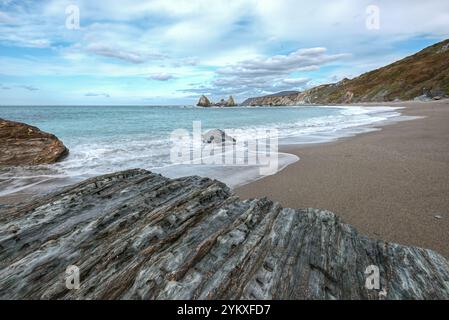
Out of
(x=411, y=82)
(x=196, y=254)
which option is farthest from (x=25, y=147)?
(x=411, y=82)

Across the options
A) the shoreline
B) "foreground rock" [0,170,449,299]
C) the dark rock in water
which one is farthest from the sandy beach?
the dark rock in water

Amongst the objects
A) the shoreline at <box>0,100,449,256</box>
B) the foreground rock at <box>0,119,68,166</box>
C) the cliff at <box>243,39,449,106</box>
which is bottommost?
the shoreline at <box>0,100,449,256</box>

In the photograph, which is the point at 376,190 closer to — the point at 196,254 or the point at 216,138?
the point at 196,254

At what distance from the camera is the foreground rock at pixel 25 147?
14281 millimetres

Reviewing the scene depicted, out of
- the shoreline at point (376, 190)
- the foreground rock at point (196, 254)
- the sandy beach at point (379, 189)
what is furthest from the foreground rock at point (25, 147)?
the sandy beach at point (379, 189)

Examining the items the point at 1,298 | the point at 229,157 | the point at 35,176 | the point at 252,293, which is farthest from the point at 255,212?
the point at 35,176

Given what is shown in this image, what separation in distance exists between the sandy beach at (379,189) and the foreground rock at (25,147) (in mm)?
11349

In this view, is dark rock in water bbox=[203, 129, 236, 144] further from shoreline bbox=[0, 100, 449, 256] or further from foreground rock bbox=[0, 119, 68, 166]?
foreground rock bbox=[0, 119, 68, 166]

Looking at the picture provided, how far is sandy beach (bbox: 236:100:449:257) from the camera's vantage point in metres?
6.19

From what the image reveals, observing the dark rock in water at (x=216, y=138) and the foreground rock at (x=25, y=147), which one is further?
the dark rock in water at (x=216, y=138)

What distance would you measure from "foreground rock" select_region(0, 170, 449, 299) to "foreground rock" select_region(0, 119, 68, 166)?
1063cm

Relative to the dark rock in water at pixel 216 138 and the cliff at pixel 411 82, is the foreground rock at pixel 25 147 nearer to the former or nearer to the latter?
the dark rock in water at pixel 216 138

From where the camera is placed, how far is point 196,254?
402 centimetres

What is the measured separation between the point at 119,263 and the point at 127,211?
1.48m
